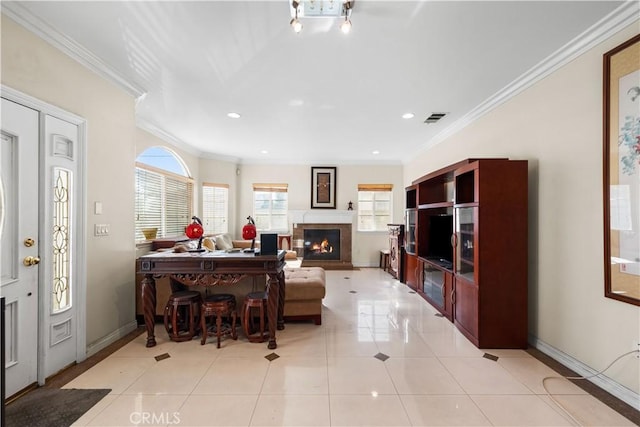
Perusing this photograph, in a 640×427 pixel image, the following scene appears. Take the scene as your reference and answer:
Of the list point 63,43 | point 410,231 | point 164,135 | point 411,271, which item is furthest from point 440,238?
point 164,135

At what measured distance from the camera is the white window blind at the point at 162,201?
14.3 ft

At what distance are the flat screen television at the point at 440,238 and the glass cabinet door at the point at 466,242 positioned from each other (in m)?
0.80

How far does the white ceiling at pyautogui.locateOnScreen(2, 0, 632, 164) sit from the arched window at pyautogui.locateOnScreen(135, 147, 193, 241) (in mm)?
899

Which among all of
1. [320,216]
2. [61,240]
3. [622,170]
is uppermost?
[622,170]

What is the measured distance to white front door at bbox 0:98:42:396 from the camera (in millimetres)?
1879

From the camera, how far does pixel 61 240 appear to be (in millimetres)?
2293

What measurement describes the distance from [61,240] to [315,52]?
2.75 meters

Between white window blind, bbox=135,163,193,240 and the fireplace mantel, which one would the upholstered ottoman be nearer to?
white window blind, bbox=135,163,193,240

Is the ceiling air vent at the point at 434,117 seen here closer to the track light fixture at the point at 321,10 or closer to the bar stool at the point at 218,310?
the track light fixture at the point at 321,10

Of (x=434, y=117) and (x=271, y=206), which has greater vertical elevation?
(x=434, y=117)

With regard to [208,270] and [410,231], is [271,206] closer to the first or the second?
[410,231]

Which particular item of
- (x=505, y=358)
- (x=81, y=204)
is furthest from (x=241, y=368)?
(x=505, y=358)

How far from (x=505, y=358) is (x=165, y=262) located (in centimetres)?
341

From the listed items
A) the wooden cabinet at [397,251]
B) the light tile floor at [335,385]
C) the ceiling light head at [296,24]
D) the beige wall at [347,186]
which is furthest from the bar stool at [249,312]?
the beige wall at [347,186]
